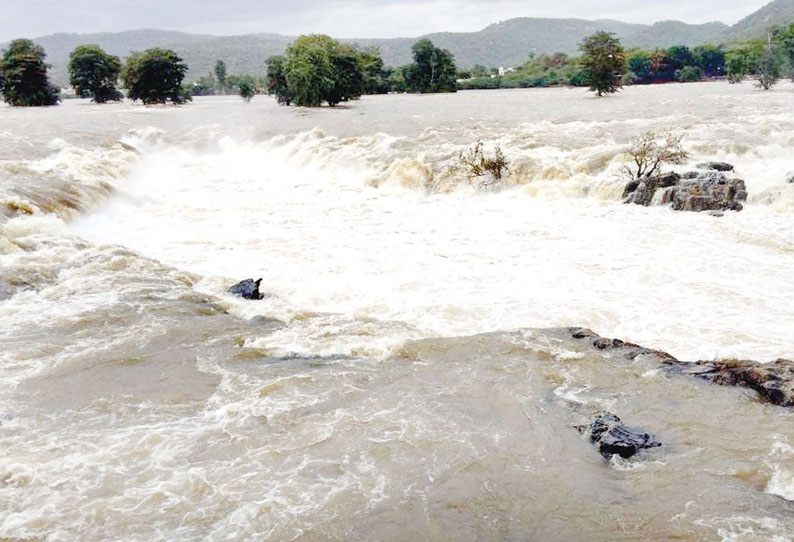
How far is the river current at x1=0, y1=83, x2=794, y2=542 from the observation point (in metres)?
4.55

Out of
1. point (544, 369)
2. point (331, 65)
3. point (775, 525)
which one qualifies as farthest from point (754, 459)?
point (331, 65)

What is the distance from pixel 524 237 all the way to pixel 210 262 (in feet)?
20.1

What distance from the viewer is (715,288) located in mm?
9312

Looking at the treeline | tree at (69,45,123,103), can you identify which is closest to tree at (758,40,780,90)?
the treeline

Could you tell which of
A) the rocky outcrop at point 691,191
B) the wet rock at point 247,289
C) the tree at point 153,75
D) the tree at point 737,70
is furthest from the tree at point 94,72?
the tree at point 737,70

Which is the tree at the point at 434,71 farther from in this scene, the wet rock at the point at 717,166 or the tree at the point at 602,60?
the wet rock at the point at 717,166

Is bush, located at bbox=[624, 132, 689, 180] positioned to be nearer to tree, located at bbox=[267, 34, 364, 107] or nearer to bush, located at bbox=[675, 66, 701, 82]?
tree, located at bbox=[267, 34, 364, 107]

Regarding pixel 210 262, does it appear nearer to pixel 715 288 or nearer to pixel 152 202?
pixel 152 202

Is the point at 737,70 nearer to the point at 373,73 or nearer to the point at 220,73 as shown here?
the point at 373,73

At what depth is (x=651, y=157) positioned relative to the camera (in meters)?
15.8

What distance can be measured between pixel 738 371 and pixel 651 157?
34.7 ft

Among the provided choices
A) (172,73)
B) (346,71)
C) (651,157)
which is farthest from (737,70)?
(651,157)

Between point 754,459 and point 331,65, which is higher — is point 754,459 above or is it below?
below

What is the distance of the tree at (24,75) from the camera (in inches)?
1866
